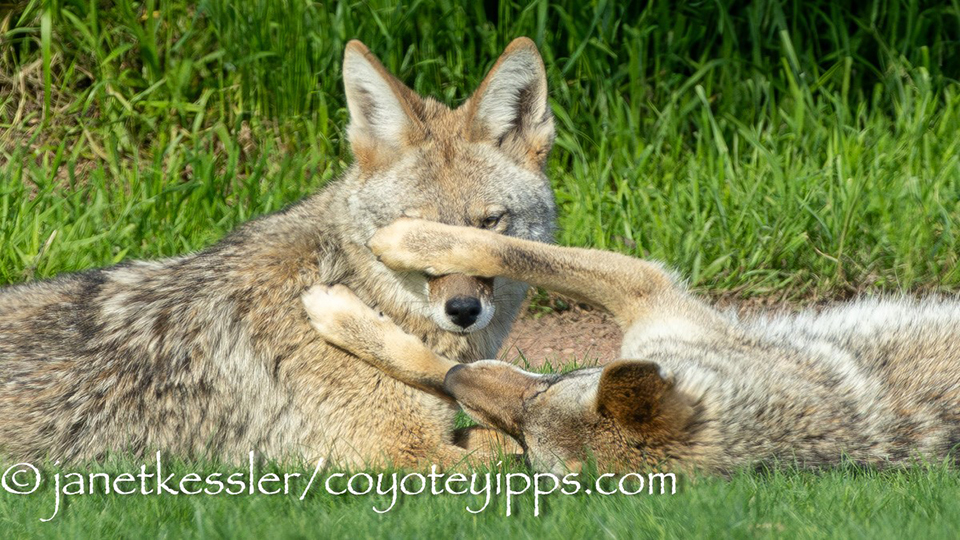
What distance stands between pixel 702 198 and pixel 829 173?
78 centimetres

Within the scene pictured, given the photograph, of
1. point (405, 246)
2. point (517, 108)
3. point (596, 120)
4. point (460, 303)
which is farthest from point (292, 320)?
point (596, 120)

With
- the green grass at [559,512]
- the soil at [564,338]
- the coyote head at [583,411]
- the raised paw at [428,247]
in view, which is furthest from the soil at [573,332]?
the green grass at [559,512]

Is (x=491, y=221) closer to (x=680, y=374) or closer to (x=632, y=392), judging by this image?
(x=680, y=374)

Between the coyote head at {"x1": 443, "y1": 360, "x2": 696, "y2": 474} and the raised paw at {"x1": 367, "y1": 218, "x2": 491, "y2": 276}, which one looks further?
the raised paw at {"x1": 367, "y1": 218, "x2": 491, "y2": 276}

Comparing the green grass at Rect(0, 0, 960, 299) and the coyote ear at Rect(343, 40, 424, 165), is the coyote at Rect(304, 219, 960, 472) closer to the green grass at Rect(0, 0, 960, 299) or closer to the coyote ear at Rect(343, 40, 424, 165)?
the coyote ear at Rect(343, 40, 424, 165)

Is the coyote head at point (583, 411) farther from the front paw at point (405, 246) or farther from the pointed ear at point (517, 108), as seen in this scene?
the pointed ear at point (517, 108)

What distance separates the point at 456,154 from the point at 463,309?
2.58 feet

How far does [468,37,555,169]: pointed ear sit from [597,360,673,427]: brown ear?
169 centimetres

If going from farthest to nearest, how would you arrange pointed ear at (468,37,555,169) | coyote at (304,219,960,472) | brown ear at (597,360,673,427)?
1. pointed ear at (468,37,555,169)
2. coyote at (304,219,960,472)
3. brown ear at (597,360,673,427)

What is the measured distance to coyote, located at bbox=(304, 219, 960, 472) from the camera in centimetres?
332

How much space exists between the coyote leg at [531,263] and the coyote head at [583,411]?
58 cm

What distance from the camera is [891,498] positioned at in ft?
10.8

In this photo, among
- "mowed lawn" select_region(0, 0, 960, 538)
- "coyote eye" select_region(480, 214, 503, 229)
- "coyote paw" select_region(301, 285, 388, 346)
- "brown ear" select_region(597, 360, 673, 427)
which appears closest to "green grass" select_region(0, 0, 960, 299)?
"mowed lawn" select_region(0, 0, 960, 538)

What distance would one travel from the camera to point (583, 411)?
129 inches
